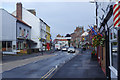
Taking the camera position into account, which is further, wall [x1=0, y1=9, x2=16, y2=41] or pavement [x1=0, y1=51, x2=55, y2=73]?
wall [x1=0, y1=9, x2=16, y2=41]

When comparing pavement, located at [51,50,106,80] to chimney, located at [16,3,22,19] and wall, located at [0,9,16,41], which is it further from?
chimney, located at [16,3,22,19]

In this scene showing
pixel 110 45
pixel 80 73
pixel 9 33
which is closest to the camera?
pixel 110 45

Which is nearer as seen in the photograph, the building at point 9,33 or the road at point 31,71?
the road at point 31,71

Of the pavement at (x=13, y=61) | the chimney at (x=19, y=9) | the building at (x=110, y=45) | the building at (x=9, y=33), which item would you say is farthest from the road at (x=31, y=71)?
the chimney at (x=19, y=9)

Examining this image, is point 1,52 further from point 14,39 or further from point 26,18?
point 26,18

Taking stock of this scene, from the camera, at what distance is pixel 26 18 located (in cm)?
4969

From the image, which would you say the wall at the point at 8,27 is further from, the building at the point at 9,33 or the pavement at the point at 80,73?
the pavement at the point at 80,73

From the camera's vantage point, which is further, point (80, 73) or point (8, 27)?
point (8, 27)

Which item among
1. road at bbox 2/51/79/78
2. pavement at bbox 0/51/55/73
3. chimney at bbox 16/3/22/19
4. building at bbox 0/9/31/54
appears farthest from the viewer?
chimney at bbox 16/3/22/19

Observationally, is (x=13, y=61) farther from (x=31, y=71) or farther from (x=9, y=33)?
(x=9, y=33)

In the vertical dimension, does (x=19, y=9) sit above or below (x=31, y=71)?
above

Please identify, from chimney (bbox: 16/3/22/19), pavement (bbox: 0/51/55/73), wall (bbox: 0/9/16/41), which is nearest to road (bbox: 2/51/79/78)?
pavement (bbox: 0/51/55/73)

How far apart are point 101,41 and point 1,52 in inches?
1104

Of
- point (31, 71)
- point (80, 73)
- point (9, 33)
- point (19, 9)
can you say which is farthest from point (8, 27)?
point (80, 73)
